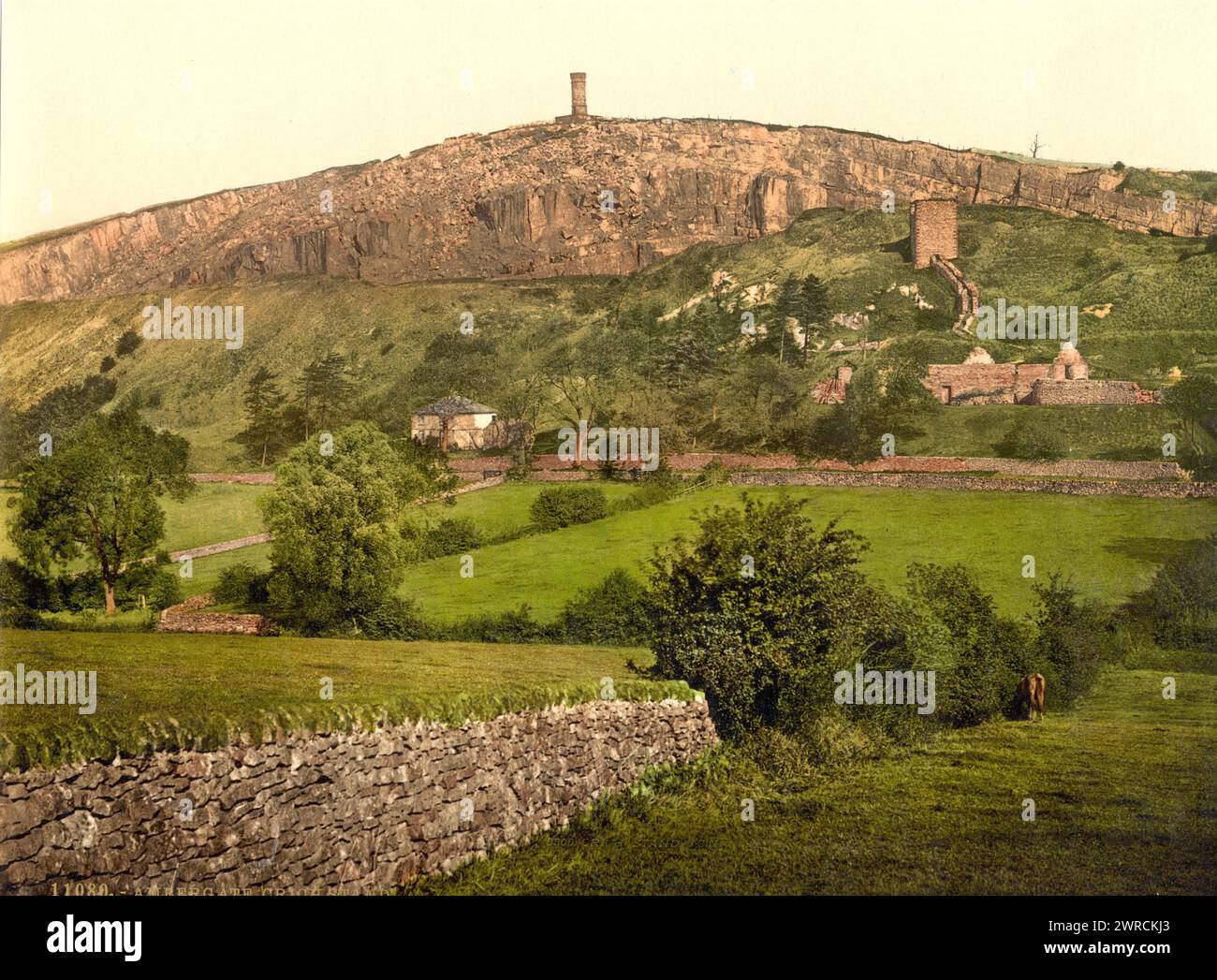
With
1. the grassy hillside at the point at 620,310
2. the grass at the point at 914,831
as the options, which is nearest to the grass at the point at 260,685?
the grass at the point at 914,831

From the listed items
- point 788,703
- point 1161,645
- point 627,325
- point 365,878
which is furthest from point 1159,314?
point 365,878

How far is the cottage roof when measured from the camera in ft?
248

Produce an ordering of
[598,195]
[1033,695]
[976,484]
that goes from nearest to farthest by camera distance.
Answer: [1033,695] → [976,484] → [598,195]

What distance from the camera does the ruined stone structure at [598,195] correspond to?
12488 cm

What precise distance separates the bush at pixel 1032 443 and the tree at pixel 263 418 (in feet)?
114

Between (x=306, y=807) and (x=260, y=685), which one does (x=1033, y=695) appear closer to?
(x=260, y=685)

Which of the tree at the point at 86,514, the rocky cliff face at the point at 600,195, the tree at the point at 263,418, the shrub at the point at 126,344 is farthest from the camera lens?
the rocky cliff face at the point at 600,195

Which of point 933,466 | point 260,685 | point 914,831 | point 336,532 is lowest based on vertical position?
point 914,831

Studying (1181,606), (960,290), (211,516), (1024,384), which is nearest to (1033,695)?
(1181,606)

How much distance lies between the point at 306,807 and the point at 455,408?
6562cm

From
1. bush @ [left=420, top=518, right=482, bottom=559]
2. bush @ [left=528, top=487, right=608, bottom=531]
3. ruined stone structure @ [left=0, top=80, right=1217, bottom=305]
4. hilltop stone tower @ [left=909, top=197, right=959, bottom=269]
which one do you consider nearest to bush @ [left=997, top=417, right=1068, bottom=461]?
bush @ [left=528, top=487, right=608, bottom=531]

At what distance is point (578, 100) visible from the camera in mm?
110250

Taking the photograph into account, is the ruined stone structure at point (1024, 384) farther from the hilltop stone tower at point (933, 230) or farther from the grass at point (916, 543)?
the hilltop stone tower at point (933, 230)

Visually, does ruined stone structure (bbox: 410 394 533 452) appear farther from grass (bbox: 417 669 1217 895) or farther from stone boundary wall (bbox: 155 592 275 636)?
grass (bbox: 417 669 1217 895)
